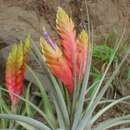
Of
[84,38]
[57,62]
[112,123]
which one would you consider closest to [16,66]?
[57,62]

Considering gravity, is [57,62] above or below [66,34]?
below

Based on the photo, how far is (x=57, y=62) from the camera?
2145 mm

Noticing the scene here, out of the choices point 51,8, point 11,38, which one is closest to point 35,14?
point 51,8

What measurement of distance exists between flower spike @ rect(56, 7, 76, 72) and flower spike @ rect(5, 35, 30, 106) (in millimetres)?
191

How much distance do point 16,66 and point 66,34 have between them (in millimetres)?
294

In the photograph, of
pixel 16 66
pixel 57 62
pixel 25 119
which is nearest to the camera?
pixel 25 119

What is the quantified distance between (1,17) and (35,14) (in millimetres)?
287

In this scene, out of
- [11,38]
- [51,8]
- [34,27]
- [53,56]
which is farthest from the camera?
[51,8]

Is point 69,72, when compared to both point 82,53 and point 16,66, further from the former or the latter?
point 16,66

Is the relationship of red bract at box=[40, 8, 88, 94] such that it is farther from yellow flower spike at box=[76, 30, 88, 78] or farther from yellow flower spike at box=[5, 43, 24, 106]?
yellow flower spike at box=[5, 43, 24, 106]

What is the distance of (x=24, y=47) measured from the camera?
2264 millimetres

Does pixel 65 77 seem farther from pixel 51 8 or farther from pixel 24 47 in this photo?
pixel 51 8

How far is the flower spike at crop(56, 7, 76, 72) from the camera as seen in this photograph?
2.14m

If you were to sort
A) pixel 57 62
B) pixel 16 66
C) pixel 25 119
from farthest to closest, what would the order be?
pixel 16 66 → pixel 57 62 → pixel 25 119
